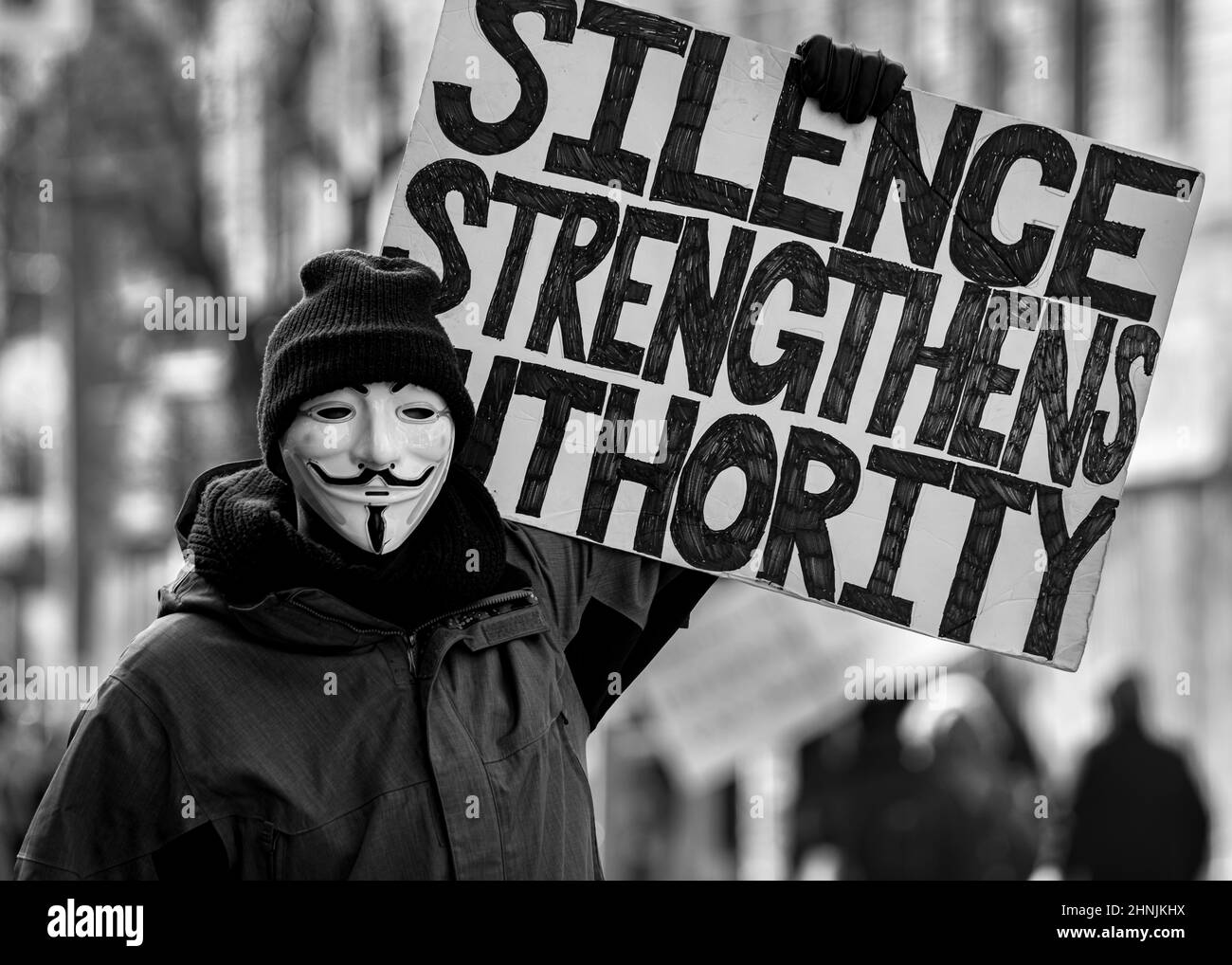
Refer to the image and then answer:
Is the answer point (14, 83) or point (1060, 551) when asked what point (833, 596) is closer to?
point (1060, 551)

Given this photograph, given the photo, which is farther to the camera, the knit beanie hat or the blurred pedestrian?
the blurred pedestrian

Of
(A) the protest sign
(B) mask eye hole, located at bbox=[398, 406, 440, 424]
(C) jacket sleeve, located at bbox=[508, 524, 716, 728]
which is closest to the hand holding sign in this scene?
(A) the protest sign

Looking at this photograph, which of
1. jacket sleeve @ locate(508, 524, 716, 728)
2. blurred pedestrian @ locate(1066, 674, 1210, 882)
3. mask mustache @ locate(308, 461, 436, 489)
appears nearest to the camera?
mask mustache @ locate(308, 461, 436, 489)

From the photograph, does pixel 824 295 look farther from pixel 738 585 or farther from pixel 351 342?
pixel 738 585

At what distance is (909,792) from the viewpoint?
371 inches

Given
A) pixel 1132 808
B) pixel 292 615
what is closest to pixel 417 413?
pixel 292 615

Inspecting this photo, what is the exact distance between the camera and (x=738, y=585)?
1328 cm

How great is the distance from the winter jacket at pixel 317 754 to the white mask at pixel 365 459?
0.18m

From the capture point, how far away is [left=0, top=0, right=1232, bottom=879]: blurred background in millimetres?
9312

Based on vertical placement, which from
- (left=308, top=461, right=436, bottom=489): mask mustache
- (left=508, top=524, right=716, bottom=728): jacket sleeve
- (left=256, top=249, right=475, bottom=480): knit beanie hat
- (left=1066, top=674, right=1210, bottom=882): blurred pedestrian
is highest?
(left=256, top=249, right=475, bottom=480): knit beanie hat

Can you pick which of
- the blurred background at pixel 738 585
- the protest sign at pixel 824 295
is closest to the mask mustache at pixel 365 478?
the protest sign at pixel 824 295

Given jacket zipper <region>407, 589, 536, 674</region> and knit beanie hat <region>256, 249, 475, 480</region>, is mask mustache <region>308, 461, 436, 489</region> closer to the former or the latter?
knit beanie hat <region>256, 249, 475, 480</region>

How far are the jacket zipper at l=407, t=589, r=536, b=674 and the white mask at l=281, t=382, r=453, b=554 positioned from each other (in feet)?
0.52
